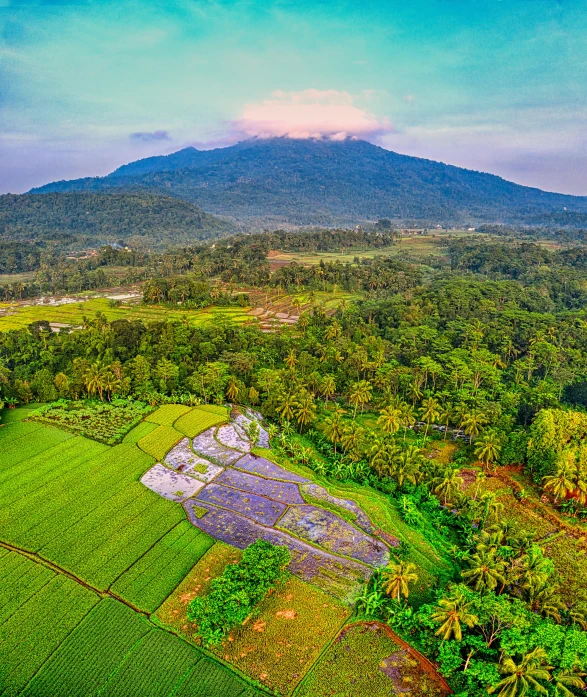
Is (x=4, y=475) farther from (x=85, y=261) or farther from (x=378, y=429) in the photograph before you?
(x=85, y=261)

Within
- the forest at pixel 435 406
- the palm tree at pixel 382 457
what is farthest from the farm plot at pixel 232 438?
the palm tree at pixel 382 457

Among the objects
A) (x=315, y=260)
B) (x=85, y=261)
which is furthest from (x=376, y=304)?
(x=85, y=261)

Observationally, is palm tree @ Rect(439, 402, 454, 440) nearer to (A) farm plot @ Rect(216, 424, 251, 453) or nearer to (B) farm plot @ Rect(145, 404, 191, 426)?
(A) farm plot @ Rect(216, 424, 251, 453)

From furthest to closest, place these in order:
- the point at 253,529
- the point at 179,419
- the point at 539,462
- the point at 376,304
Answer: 1. the point at 376,304
2. the point at 179,419
3. the point at 539,462
4. the point at 253,529

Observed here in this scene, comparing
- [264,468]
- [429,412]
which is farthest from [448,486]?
[264,468]

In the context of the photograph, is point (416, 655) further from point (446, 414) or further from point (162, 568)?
point (446, 414)

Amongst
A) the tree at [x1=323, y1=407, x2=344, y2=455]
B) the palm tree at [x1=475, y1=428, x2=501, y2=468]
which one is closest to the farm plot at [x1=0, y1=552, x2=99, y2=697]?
the tree at [x1=323, y1=407, x2=344, y2=455]
